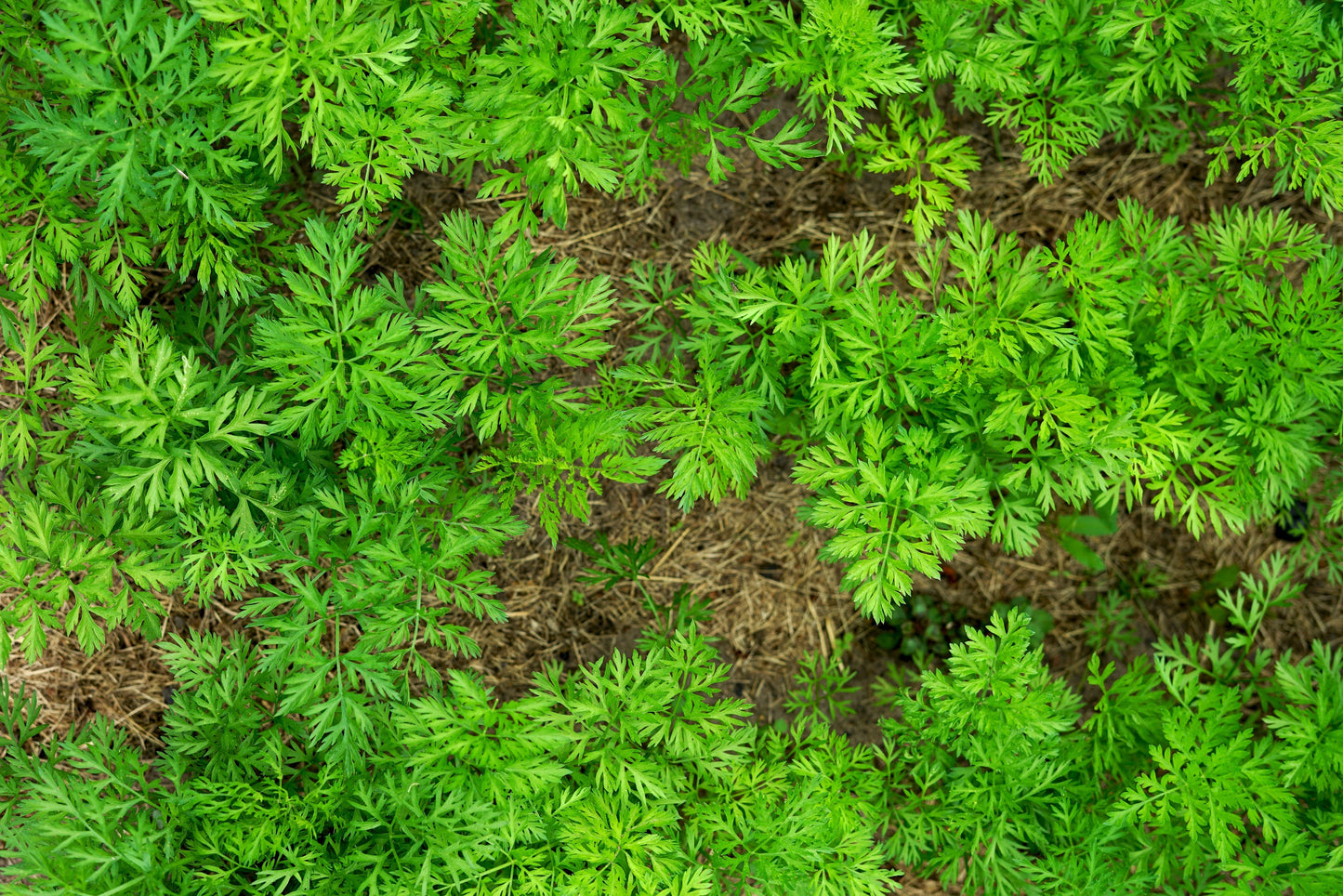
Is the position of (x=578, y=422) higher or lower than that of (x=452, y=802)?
higher

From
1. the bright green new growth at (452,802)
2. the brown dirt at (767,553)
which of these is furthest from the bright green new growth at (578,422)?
the brown dirt at (767,553)

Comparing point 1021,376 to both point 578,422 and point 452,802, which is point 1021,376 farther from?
point 452,802

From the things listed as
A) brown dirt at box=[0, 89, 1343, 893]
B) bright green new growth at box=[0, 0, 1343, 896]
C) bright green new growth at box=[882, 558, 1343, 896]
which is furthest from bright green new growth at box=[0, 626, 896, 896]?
brown dirt at box=[0, 89, 1343, 893]

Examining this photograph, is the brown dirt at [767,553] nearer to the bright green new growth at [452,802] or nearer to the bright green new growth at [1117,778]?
the bright green new growth at [1117,778]

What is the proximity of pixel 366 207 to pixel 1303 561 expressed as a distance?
4.53 meters

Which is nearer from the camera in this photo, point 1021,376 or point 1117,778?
point 1021,376

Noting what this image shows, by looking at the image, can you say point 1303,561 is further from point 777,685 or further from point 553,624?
point 553,624

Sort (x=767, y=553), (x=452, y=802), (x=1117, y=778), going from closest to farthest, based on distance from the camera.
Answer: (x=452, y=802)
(x=1117, y=778)
(x=767, y=553)

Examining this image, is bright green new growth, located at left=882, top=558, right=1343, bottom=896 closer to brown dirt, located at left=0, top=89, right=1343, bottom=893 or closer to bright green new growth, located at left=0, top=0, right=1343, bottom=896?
bright green new growth, located at left=0, top=0, right=1343, bottom=896

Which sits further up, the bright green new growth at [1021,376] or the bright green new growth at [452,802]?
the bright green new growth at [1021,376]

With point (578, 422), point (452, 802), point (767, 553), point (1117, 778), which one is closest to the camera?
point (452, 802)

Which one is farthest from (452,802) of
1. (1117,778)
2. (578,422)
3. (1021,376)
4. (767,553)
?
(1117,778)

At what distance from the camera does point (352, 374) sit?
2.85 meters

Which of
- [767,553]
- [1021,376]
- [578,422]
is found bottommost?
[767,553]
